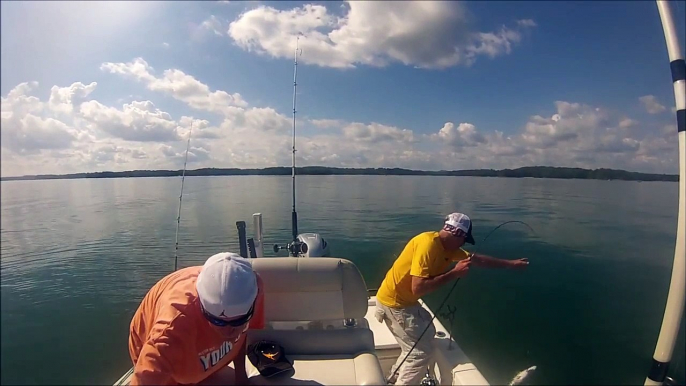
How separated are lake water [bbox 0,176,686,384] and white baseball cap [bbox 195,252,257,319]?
94cm

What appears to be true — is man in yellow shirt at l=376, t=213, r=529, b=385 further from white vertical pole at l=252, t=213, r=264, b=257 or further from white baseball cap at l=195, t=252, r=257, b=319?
white baseball cap at l=195, t=252, r=257, b=319

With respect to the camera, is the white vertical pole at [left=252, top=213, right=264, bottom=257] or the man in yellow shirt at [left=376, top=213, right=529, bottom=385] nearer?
the man in yellow shirt at [left=376, top=213, right=529, bottom=385]

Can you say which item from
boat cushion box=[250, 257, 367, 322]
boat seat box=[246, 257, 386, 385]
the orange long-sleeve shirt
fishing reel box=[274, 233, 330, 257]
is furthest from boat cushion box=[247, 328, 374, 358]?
fishing reel box=[274, 233, 330, 257]

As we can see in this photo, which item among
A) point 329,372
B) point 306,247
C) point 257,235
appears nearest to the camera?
point 329,372

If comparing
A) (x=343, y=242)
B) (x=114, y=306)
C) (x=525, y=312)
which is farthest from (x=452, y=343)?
(x=343, y=242)

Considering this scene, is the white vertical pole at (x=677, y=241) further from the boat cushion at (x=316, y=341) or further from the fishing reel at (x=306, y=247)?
the fishing reel at (x=306, y=247)

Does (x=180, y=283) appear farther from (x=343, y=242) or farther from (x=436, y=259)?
(x=343, y=242)

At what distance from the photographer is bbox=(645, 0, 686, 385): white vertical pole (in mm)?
2559

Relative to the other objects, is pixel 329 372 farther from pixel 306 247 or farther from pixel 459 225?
pixel 306 247

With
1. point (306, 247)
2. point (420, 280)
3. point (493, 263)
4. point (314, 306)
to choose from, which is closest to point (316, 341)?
point (314, 306)

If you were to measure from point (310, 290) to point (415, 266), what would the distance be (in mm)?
907

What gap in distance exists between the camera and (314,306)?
9.26 ft

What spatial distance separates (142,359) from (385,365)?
8.65 feet

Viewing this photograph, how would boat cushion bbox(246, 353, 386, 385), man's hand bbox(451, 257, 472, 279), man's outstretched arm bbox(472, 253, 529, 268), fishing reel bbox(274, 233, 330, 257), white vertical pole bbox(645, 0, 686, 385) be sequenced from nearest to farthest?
1. boat cushion bbox(246, 353, 386, 385)
2. white vertical pole bbox(645, 0, 686, 385)
3. man's hand bbox(451, 257, 472, 279)
4. man's outstretched arm bbox(472, 253, 529, 268)
5. fishing reel bbox(274, 233, 330, 257)
